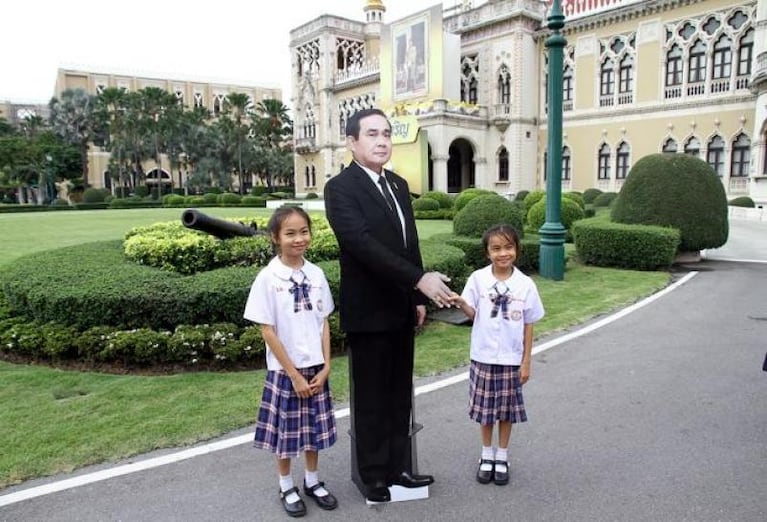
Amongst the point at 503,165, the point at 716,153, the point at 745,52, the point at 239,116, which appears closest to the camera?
the point at 745,52

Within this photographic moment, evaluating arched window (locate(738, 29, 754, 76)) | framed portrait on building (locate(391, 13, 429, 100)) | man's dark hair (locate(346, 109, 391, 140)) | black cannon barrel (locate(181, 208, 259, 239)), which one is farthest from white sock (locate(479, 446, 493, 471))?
framed portrait on building (locate(391, 13, 429, 100))

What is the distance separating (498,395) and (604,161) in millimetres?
33210

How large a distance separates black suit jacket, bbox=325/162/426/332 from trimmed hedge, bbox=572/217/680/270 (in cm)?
898

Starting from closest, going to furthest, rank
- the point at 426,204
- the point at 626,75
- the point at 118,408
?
the point at 118,408
the point at 426,204
the point at 626,75

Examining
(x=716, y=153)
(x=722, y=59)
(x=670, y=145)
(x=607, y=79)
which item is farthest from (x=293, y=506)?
(x=607, y=79)

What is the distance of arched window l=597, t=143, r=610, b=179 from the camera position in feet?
108

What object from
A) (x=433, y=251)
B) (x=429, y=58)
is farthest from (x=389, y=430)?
(x=429, y=58)

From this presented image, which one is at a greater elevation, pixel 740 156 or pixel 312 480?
pixel 740 156

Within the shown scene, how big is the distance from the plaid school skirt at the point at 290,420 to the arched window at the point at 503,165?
3526cm

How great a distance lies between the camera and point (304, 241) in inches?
114

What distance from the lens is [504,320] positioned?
3.17 metres

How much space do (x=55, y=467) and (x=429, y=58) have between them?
3286 centimetres

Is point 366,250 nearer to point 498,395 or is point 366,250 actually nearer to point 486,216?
point 498,395

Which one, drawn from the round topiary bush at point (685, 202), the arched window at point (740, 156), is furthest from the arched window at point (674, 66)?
the round topiary bush at point (685, 202)
